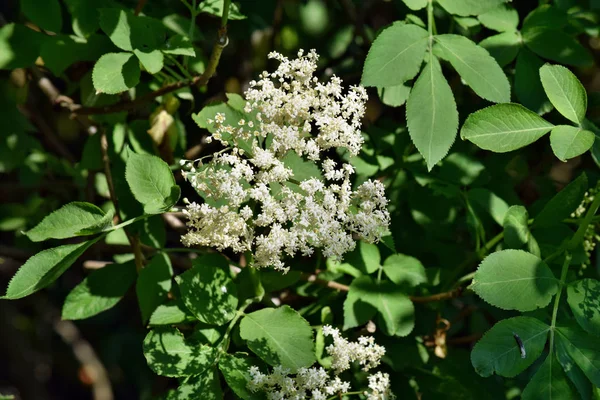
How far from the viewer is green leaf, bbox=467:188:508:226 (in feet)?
5.62

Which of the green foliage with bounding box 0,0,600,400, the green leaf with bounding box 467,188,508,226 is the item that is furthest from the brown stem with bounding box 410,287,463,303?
the green leaf with bounding box 467,188,508,226

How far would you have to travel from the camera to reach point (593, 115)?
2039 mm

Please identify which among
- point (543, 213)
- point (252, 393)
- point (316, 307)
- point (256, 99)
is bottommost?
point (316, 307)

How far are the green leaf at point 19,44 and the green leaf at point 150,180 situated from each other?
52cm

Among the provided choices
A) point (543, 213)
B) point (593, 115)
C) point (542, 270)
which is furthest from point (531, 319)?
point (593, 115)

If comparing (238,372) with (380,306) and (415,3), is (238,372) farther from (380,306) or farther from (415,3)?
(415,3)

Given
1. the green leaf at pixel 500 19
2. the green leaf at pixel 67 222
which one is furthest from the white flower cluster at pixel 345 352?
the green leaf at pixel 500 19

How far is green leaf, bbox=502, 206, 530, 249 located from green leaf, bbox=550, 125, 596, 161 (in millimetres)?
261

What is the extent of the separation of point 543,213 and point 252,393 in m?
0.75

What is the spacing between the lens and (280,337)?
1.35m

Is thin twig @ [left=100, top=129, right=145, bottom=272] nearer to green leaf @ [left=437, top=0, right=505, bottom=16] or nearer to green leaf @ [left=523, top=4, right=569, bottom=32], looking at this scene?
green leaf @ [left=437, top=0, right=505, bottom=16]

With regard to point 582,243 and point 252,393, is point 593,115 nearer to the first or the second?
point 582,243

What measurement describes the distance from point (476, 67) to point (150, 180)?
70cm

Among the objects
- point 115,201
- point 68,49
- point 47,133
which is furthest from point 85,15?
point 47,133
